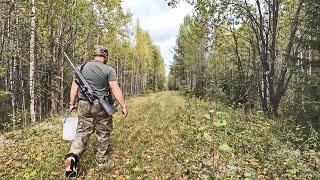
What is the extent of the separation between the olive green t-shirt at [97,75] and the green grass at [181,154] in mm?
1415

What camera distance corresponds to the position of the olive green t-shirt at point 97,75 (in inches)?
255

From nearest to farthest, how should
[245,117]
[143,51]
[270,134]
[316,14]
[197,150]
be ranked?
[197,150], [270,134], [316,14], [245,117], [143,51]

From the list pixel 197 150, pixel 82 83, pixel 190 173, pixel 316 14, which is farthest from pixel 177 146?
pixel 316 14

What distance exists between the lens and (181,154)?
6.80 meters

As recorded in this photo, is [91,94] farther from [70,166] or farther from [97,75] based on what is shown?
[70,166]

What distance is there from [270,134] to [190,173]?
3229 mm

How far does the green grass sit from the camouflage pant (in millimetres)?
368

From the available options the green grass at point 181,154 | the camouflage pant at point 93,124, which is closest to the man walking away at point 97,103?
the camouflage pant at point 93,124

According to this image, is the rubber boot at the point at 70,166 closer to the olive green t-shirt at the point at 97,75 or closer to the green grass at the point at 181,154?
the green grass at the point at 181,154

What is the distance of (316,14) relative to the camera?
31.1ft

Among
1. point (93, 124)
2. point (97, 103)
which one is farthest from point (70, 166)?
point (97, 103)

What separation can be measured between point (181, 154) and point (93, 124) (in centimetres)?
183

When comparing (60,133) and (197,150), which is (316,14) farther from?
(60,133)

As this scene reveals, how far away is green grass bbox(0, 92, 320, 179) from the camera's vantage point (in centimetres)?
595
